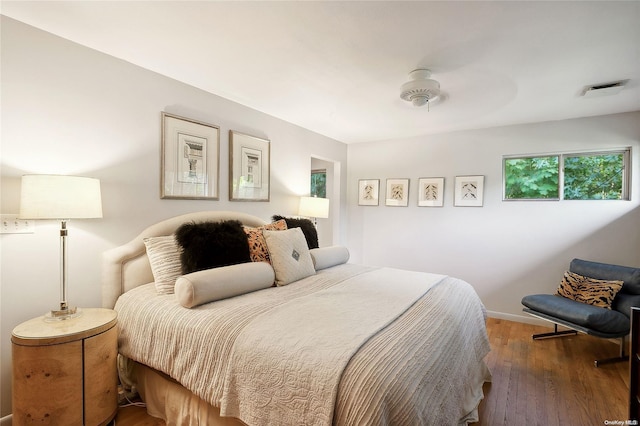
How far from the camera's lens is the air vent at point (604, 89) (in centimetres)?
242

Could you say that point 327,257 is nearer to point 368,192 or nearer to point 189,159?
point 189,159

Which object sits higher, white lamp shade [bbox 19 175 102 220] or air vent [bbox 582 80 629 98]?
air vent [bbox 582 80 629 98]

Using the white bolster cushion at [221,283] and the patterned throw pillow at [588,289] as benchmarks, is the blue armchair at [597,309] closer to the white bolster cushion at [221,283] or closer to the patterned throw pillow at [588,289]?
the patterned throw pillow at [588,289]

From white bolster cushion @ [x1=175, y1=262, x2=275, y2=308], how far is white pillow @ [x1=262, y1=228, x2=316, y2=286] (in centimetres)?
9

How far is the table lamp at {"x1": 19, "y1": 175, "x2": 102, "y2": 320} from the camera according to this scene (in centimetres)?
156

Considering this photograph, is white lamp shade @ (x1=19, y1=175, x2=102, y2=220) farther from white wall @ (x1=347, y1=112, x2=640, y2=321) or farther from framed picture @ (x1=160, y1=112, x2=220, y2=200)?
white wall @ (x1=347, y1=112, x2=640, y2=321)

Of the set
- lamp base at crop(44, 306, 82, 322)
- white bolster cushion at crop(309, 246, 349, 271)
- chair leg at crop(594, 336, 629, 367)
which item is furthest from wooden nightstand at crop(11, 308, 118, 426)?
chair leg at crop(594, 336, 629, 367)

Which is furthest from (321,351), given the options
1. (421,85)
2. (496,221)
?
(496,221)

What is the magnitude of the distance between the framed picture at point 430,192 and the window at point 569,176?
0.76m

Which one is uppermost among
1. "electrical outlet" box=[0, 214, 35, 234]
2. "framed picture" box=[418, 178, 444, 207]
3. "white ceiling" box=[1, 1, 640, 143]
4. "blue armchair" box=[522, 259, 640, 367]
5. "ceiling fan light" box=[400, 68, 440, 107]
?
"white ceiling" box=[1, 1, 640, 143]

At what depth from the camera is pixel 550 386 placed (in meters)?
2.24

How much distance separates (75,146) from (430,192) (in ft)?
12.8

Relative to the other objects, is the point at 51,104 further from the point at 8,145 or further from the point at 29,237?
the point at 29,237

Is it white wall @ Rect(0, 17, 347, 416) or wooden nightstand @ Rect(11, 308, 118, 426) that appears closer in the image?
wooden nightstand @ Rect(11, 308, 118, 426)
